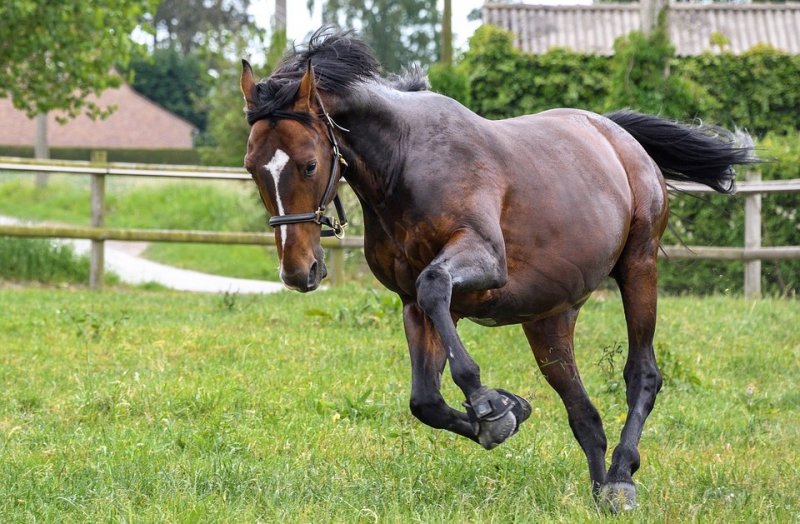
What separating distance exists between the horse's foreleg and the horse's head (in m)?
0.61

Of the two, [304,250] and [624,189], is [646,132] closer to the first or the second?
[624,189]

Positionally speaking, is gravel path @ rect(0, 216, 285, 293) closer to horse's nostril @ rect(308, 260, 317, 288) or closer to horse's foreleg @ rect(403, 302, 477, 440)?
horse's foreleg @ rect(403, 302, 477, 440)

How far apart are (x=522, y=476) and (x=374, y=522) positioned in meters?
1.15

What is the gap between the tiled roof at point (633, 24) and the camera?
27.0m

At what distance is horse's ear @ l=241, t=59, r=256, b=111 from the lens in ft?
14.1

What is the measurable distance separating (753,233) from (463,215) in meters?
8.57

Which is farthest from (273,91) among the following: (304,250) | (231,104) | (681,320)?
(231,104)

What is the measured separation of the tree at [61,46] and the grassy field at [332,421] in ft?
13.8

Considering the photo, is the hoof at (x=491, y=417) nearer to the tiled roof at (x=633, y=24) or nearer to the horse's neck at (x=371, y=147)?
the horse's neck at (x=371, y=147)

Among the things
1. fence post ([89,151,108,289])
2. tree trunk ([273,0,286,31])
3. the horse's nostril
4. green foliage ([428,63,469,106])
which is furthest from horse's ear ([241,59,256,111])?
tree trunk ([273,0,286,31])

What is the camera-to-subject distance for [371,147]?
4559mm

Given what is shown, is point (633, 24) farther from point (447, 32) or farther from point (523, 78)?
point (523, 78)

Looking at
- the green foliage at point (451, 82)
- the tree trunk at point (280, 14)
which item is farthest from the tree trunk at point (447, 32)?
the tree trunk at point (280, 14)

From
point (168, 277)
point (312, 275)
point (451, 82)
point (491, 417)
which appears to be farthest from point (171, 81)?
point (491, 417)
